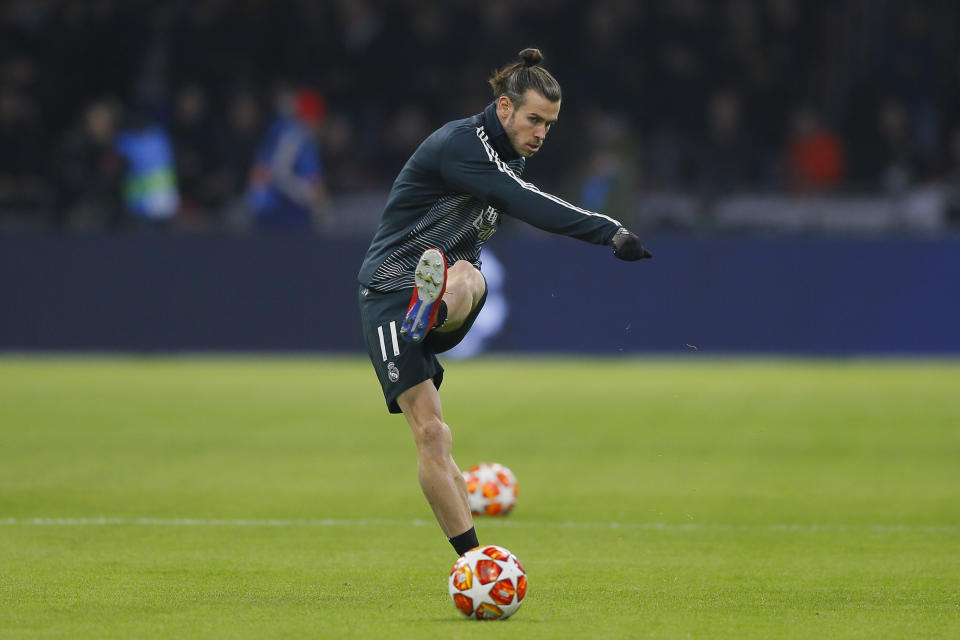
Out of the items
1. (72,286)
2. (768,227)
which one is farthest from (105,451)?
(768,227)

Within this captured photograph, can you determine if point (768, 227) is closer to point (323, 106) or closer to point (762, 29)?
point (762, 29)

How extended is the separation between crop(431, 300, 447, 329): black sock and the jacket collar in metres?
0.69

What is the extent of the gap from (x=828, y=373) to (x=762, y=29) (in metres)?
6.99

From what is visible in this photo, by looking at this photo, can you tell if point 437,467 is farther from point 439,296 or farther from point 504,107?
point 504,107

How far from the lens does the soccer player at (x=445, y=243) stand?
6336 millimetres

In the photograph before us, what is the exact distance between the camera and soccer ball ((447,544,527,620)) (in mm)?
6004

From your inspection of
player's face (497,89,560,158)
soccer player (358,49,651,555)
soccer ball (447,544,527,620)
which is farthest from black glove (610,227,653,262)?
soccer ball (447,544,527,620)

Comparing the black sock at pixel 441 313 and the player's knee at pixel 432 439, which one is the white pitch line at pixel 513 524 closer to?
the player's knee at pixel 432 439

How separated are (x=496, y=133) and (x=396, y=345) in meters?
0.98

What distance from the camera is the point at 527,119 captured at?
21.2 ft

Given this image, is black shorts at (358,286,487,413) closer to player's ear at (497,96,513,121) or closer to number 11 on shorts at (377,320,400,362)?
number 11 on shorts at (377,320,400,362)

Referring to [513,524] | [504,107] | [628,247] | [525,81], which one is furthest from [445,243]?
[513,524]

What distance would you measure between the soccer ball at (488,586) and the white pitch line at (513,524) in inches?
97.2

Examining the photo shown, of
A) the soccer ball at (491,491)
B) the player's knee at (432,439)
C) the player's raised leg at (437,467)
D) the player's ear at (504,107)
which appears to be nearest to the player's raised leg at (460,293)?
the player's raised leg at (437,467)
